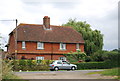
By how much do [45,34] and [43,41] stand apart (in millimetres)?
2244

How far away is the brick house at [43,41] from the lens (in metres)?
48.2

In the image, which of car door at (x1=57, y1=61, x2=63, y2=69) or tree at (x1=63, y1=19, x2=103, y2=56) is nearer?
car door at (x1=57, y1=61, x2=63, y2=69)

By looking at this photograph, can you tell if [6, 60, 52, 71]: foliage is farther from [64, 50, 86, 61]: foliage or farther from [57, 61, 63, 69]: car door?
[64, 50, 86, 61]: foliage

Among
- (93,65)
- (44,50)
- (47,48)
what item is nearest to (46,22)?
(47,48)

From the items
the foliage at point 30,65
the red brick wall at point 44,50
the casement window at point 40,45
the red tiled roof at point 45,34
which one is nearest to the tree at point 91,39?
the red tiled roof at point 45,34

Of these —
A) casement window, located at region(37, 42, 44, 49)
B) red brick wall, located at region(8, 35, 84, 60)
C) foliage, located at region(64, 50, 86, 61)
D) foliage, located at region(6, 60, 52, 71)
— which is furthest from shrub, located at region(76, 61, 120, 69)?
casement window, located at region(37, 42, 44, 49)

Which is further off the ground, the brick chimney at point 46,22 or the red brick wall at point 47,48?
the brick chimney at point 46,22

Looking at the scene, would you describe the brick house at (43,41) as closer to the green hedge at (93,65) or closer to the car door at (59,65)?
the green hedge at (93,65)

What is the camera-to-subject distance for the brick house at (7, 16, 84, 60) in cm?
4822

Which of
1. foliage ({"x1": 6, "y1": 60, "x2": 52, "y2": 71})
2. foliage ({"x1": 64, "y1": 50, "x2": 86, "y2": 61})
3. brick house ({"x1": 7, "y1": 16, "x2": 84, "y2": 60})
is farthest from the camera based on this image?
brick house ({"x1": 7, "y1": 16, "x2": 84, "y2": 60})

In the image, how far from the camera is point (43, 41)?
162 feet

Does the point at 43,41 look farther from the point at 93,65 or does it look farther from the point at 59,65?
the point at 59,65

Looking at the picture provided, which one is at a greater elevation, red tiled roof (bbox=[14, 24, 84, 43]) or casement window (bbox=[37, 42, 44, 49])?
red tiled roof (bbox=[14, 24, 84, 43])

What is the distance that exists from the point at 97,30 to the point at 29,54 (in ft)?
66.4
